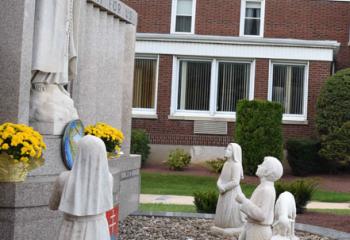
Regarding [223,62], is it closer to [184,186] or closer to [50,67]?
[184,186]

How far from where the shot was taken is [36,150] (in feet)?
23.4

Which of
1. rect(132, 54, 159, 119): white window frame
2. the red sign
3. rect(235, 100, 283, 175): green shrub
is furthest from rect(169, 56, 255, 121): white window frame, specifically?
the red sign

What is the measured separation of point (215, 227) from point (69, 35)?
12.1ft

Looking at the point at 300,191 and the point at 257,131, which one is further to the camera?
the point at 257,131

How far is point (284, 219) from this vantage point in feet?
24.8

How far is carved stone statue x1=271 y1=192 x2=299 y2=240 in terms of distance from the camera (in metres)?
7.56

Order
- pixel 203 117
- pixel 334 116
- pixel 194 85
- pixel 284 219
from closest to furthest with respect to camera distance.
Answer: pixel 284 219
pixel 334 116
pixel 203 117
pixel 194 85

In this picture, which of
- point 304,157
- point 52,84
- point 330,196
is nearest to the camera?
point 52,84

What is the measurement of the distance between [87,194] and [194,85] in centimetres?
2036

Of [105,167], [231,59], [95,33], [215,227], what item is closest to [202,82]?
[231,59]

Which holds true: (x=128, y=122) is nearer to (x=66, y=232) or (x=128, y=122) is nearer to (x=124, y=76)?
(x=124, y=76)

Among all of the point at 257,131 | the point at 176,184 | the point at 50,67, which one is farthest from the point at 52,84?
the point at 257,131

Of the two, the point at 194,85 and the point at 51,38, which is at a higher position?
the point at 194,85

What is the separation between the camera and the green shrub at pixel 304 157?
22172 millimetres
